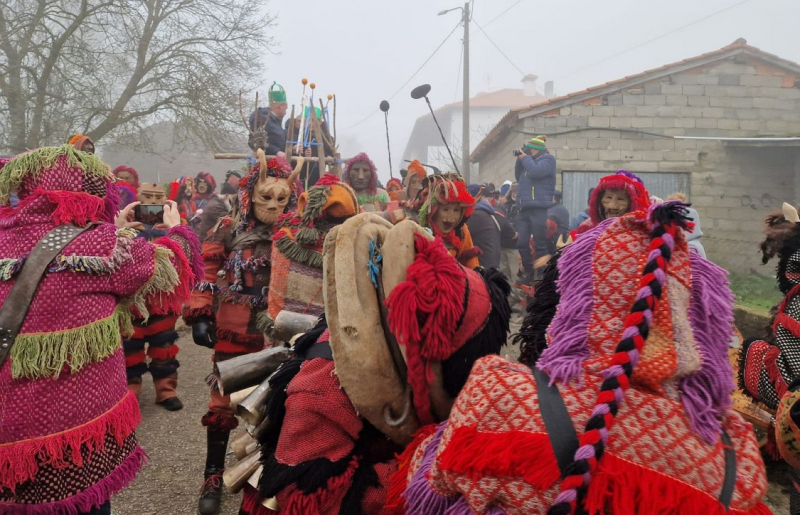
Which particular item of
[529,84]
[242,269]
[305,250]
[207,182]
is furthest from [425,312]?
[529,84]

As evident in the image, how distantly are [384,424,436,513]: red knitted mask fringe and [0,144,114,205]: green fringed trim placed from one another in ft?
6.91

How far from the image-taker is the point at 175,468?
4.61m

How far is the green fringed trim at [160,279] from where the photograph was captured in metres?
2.89

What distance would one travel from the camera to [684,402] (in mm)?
1303

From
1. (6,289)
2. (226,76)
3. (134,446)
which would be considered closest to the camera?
(6,289)

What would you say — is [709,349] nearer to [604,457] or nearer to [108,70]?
[604,457]

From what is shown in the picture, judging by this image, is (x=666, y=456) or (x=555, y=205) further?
(x=555, y=205)

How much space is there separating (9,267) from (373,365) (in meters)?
1.82

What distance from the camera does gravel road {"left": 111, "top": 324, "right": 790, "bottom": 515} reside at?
13.0 feet

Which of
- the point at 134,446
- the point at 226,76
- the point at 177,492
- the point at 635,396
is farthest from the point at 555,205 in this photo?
the point at 226,76

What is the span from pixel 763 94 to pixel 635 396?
15.0 meters

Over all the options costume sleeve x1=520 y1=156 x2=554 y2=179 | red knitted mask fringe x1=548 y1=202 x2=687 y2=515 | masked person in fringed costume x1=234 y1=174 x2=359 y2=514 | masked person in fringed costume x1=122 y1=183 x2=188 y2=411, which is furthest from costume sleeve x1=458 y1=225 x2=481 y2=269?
Result: costume sleeve x1=520 y1=156 x2=554 y2=179

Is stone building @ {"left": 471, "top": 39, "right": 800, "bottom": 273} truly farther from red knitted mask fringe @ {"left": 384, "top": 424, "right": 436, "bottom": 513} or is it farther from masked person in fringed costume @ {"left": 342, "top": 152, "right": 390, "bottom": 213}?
red knitted mask fringe @ {"left": 384, "top": 424, "right": 436, "bottom": 513}

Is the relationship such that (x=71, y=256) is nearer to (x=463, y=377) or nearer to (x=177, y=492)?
(x=463, y=377)
